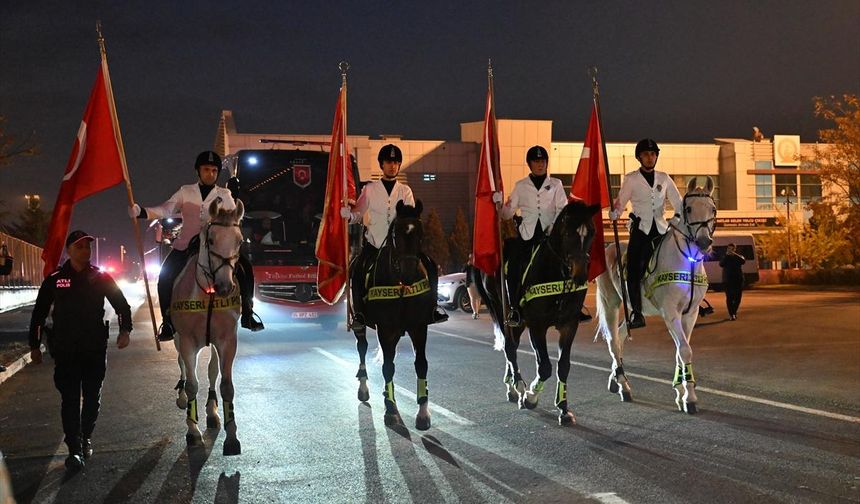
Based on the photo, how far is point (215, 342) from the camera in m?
7.99

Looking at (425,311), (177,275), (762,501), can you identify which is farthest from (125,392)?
(762,501)

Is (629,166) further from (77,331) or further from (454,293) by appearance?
(77,331)

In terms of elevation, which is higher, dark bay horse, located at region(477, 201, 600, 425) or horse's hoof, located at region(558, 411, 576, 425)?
dark bay horse, located at region(477, 201, 600, 425)

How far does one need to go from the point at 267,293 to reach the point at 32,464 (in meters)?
14.0

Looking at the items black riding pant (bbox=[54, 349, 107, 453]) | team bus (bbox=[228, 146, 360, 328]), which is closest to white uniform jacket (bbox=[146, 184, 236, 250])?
black riding pant (bbox=[54, 349, 107, 453])

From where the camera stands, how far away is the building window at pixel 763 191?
75625mm

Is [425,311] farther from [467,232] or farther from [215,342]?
[467,232]

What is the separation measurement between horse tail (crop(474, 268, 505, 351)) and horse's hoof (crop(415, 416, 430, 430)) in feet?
7.20

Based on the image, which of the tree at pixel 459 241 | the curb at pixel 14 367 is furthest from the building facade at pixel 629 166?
the curb at pixel 14 367

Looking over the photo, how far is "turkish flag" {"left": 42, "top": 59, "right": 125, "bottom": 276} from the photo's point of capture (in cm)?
875

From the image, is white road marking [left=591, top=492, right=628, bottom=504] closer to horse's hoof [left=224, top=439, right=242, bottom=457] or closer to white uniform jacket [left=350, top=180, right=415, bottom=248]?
horse's hoof [left=224, top=439, right=242, bottom=457]

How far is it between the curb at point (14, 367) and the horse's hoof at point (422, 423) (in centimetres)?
813

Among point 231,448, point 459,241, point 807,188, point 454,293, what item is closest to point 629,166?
point 459,241

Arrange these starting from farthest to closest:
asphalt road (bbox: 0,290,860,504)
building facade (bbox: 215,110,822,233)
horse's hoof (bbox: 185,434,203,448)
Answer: building facade (bbox: 215,110,822,233) → horse's hoof (bbox: 185,434,203,448) → asphalt road (bbox: 0,290,860,504)
